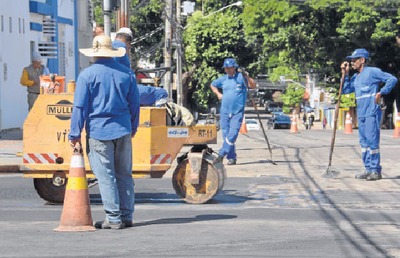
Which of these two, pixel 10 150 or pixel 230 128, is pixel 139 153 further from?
pixel 10 150

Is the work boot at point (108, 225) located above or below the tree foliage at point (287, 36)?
below

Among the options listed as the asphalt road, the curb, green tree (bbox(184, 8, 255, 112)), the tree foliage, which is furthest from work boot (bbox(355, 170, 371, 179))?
green tree (bbox(184, 8, 255, 112))

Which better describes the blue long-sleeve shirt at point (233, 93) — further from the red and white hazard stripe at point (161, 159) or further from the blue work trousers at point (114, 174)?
the blue work trousers at point (114, 174)

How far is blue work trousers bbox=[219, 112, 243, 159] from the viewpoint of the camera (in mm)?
17500

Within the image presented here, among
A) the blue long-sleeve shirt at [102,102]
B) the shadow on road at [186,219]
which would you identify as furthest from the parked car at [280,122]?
the blue long-sleeve shirt at [102,102]

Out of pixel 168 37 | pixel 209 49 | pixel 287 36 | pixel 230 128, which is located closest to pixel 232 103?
pixel 230 128

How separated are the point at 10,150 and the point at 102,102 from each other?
12.1 m

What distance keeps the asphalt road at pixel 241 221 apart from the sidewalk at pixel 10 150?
44 cm

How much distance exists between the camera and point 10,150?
21.7m

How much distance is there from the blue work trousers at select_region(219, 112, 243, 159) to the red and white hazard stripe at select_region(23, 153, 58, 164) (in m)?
5.61

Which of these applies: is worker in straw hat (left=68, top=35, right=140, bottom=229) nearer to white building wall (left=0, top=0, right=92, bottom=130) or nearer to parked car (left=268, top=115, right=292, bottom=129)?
white building wall (left=0, top=0, right=92, bottom=130)

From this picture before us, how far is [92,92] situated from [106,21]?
9.48 m

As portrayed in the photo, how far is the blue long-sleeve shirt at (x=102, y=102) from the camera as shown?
9922 millimetres

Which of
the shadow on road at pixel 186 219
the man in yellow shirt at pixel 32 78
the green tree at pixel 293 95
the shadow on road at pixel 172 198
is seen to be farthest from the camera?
the green tree at pixel 293 95
